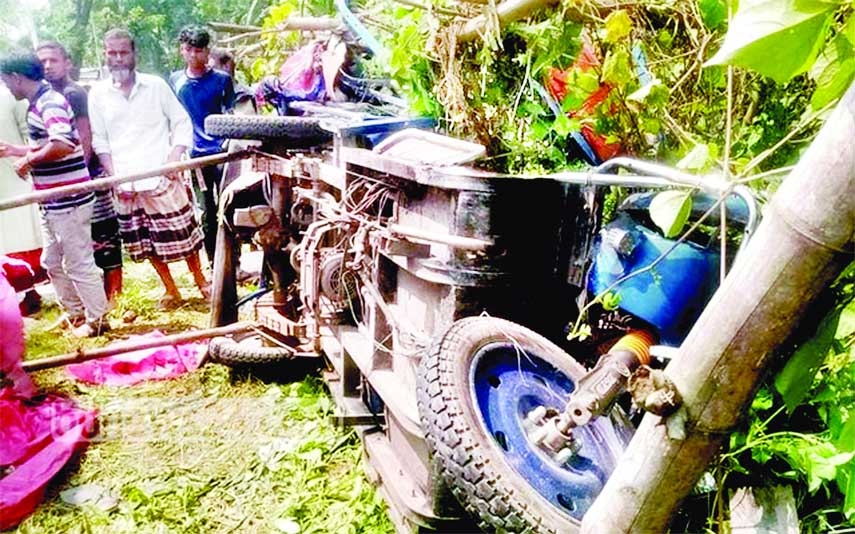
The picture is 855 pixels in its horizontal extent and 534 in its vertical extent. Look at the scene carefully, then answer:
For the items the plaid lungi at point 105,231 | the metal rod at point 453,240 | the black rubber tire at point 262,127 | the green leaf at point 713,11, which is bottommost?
the plaid lungi at point 105,231

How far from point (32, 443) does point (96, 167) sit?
3.20m

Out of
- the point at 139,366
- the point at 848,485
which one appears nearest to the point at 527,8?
the point at 848,485

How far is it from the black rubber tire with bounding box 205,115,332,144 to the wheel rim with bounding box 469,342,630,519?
83.6 inches

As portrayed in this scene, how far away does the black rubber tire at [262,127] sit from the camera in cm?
373

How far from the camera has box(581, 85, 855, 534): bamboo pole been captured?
70 cm

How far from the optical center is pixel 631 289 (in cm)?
Result: 227

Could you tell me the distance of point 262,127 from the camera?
3.76 meters

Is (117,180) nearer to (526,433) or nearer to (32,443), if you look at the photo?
(32,443)

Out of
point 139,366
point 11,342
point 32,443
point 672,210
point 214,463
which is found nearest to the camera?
point 672,210

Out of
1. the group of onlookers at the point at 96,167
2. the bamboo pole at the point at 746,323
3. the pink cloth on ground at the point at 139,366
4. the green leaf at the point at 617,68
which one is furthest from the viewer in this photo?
the group of onlookers at the point at 96,167

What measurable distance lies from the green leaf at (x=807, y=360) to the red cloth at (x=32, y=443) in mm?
3333

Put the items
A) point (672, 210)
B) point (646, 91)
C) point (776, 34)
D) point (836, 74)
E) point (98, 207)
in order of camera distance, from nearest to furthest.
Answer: point (776, 34) < point (836, 74) < point (672, 210) < point (646, 91) < point (98, 207)

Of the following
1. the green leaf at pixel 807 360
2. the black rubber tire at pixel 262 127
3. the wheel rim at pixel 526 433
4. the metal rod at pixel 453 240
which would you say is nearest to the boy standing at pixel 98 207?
the black rubber tire at pixel 262 127

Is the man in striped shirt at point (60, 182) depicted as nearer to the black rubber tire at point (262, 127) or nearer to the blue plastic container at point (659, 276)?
the black rubber tire at point (262, 127)
